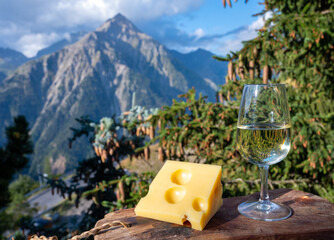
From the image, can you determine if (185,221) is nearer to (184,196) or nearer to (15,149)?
(184,196)

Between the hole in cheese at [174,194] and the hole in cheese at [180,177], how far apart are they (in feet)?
0.21

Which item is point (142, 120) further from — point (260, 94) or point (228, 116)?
point (260, 94)

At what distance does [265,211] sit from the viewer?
48.4 inches

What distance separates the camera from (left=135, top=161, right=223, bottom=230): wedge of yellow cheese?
1116 mm

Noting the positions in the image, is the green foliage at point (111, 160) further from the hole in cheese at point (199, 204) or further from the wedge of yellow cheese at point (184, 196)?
the hole in cheese at point (199, 204)

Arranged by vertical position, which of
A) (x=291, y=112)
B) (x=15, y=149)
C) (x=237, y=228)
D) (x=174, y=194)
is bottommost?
(x=15, y=149)

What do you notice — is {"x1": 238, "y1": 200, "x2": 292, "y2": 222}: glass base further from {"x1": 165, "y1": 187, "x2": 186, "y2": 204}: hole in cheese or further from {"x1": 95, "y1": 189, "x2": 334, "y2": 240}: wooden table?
{"x1": 165, "y1": 187, "x2": 186, "y2": 204}: hole in cheese

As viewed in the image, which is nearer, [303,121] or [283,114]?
[283,114]

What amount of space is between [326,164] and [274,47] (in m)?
1.71

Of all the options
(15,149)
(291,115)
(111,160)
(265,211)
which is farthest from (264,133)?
(15,149)

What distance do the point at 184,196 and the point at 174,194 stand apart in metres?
0.08

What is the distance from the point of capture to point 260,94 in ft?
4.18

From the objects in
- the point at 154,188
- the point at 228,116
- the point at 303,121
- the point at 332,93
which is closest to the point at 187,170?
the point at 154,188

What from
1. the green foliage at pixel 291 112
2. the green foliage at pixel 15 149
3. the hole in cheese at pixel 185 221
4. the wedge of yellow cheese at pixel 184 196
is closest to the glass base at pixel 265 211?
the wedge of yellow cheese at pixel 184 196
